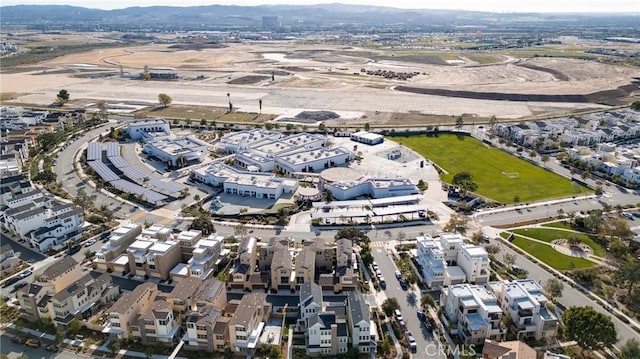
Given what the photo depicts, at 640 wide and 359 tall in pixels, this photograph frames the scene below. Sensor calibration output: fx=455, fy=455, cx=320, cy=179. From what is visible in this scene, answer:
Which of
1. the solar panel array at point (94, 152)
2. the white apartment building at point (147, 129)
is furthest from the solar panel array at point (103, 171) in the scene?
the white apartment building at point (147, 129)

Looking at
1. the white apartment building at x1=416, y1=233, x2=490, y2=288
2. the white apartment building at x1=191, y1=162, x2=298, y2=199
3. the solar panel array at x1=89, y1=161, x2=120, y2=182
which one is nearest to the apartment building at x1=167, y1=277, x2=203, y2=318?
the white apartment building at x1=416, y1=233, x2=490, y2=288

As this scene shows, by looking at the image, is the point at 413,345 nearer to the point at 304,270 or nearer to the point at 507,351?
the point at 507,351

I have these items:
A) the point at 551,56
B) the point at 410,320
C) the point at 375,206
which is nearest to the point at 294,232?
the point at 375,206

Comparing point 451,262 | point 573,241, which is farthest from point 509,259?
point 573,241

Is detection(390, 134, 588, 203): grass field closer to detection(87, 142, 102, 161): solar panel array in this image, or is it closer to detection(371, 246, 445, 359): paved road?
detection(371, 246, 445, 359): paved road

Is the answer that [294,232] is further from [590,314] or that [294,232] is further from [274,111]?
[274,111]

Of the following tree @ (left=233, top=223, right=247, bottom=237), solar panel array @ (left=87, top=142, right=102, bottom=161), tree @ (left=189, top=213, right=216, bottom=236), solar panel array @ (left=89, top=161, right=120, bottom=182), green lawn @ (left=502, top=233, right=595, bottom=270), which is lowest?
green lawn @ (left=502, top=233, right=595, bottom=270)
